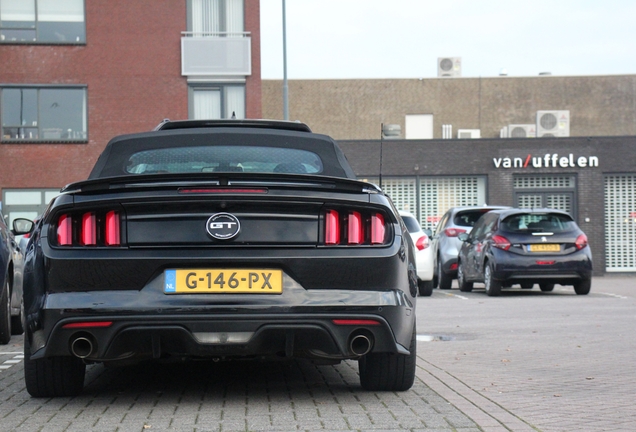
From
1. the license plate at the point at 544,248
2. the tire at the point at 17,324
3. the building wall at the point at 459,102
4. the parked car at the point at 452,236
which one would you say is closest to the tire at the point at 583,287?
the license plate at the point at 544,248

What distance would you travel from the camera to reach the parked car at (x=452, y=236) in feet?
74.0

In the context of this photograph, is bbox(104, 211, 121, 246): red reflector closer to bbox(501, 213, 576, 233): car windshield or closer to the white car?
the white car

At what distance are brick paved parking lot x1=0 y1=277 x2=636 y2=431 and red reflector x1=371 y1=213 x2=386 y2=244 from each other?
0.92m

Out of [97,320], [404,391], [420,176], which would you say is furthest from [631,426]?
[420,176]

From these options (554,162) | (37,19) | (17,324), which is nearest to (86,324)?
(17,324)

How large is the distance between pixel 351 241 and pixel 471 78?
1953 inches

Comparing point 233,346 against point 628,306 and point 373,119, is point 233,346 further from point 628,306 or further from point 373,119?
point 373,119

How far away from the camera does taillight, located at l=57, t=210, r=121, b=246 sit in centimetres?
587

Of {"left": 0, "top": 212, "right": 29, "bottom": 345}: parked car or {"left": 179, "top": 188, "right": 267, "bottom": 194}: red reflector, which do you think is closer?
{"left": 179, "top": 188, "right": 267, "bottom": 194}: red reflector

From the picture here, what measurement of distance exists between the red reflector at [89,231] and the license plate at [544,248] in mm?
13394

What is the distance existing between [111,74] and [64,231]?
96.1ft

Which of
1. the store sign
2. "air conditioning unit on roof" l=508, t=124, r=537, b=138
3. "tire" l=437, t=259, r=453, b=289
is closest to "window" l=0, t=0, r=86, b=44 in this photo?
the store sign

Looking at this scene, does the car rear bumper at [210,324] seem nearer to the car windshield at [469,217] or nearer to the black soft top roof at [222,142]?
the black soft top roof at [222,142]

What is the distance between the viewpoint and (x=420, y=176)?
1516 inches
